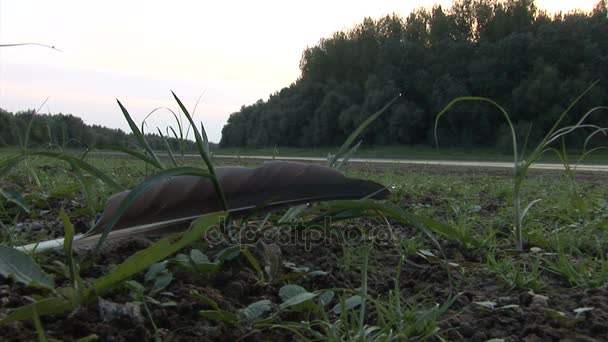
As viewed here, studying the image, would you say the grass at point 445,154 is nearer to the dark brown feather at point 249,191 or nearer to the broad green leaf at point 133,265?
the dark brown feather at point 249,191

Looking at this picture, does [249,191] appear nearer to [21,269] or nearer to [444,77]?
[21,269]

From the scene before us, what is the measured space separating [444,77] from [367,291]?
27.6 meters

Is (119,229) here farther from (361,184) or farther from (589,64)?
(589,64)

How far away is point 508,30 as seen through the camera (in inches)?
1227

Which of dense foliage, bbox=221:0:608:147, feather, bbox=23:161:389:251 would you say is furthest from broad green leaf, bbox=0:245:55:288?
dense foliage, bbox=221:0:608:147

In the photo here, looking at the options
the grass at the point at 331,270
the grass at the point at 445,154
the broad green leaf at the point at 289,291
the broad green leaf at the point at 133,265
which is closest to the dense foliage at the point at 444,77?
the grass at the point at 445,154

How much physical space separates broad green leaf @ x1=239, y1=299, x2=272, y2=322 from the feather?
0.38 meters

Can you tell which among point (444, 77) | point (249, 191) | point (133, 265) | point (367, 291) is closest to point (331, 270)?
point (367, 291)

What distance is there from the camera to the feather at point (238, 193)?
4.42 feet

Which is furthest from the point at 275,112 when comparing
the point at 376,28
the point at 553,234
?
the point at 553,234

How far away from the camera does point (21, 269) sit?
1.03 meters

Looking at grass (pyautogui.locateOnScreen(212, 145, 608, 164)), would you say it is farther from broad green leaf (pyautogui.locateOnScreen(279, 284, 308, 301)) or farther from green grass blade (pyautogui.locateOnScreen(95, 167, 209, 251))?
broad green leaf (pyautogui.locateOnScreen(279, 284, 308, 301))

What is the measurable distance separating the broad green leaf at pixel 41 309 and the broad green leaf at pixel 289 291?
39 cm

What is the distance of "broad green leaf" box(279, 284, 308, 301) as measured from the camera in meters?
1.07
